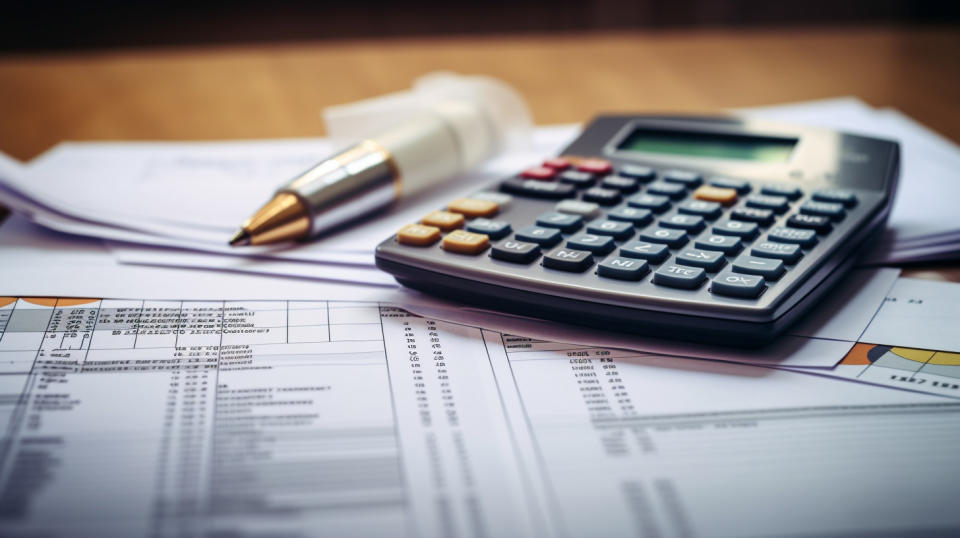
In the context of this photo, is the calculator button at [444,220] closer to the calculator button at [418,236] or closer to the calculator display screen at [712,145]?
the calculator button at [418,236]

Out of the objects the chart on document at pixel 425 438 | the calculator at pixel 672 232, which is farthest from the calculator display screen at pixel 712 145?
the chart on document at pixel 425 438

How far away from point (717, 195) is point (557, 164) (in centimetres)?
10

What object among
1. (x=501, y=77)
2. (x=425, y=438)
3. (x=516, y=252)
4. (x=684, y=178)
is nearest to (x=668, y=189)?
(x=684, y=178)

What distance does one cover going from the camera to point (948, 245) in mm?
489

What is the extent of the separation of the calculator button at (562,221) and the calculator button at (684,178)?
0.27 feet

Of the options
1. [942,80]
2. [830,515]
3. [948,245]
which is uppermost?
[942,80]

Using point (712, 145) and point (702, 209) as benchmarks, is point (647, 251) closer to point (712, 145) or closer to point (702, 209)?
point (702, 209)

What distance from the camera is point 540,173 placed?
53 centimetres

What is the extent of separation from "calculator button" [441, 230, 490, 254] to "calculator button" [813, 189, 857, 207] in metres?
0.18

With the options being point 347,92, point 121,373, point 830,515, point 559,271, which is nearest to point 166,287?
point 121,373

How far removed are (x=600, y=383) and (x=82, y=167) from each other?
43cm

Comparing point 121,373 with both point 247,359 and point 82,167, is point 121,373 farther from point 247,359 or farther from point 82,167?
point 82,167

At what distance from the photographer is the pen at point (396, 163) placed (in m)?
0.49

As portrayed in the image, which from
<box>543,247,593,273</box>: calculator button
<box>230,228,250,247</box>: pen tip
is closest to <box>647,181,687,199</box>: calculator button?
<box>543,247,593,273</box>: calculator button
